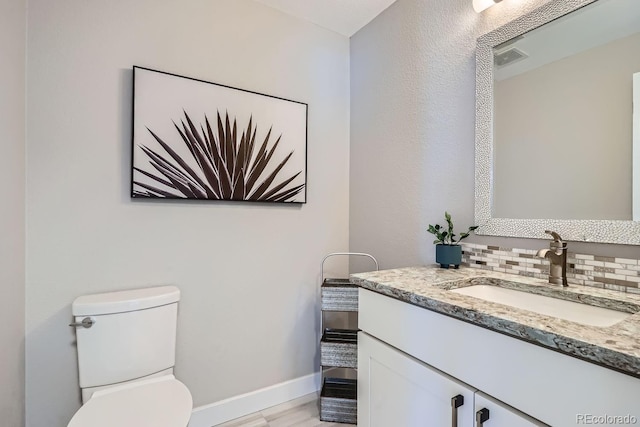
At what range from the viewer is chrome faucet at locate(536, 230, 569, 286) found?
98 cm

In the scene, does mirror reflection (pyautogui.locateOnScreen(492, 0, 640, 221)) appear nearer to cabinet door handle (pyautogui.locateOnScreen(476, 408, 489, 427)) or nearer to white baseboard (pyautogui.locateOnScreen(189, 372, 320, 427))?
cabinet door handle (pyautogui.locateOnScreen(476, 408, 489, 427))

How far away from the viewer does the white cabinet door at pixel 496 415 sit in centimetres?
66

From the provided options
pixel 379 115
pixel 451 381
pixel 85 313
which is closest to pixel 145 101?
pixel 85 313

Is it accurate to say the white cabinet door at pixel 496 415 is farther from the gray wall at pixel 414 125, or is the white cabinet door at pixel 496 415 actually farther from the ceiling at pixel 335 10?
the ceiling at pixel 335 10

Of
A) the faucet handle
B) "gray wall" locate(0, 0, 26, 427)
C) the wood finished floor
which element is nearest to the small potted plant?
the faucet handle

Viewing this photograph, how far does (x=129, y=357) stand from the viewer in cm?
123

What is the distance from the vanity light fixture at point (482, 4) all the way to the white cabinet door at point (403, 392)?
1.46 meters

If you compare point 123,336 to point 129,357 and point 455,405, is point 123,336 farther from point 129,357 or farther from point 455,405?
point 455,405

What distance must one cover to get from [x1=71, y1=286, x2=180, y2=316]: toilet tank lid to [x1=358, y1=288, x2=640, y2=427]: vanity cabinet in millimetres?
898

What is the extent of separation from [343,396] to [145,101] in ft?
6.05

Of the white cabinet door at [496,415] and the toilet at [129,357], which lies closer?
the white cabinet door at [496,415]

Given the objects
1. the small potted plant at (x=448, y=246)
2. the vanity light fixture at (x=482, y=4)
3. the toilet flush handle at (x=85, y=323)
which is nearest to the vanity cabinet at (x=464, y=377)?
the small potted plant at (x=448, y=246)

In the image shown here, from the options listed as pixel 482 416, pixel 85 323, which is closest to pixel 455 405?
pixel 482 416

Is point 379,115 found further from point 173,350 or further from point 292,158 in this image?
point 173,350
